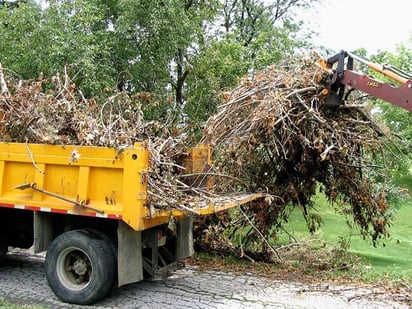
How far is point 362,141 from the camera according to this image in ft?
24.1

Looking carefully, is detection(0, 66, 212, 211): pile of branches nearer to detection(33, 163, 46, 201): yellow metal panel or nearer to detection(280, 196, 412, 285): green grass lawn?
detection(33, 163, 46, 201): yellow metal panel

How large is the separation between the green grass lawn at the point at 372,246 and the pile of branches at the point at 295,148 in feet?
2.27

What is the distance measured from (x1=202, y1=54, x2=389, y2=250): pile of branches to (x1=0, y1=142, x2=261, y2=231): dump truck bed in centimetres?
136

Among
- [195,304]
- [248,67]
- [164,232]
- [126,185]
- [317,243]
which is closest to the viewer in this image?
[126,185]

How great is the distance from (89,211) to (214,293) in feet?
6.25

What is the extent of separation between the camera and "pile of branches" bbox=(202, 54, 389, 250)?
7.24 metres

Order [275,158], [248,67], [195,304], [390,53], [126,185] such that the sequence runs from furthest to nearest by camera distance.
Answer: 1. [390,53]
2. [248,67]
3. [275,158]
4. [195,304]
5. [126,185]

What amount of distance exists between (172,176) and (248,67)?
705cm

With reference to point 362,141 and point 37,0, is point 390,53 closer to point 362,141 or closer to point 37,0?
point 37,0

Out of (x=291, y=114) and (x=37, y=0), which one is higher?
(x=37, y=0)

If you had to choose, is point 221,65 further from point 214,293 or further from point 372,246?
point 214,293

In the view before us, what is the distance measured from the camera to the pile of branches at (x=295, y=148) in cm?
724

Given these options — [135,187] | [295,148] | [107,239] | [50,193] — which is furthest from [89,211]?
[295,148]

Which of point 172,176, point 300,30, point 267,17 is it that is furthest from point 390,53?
point 172,176
